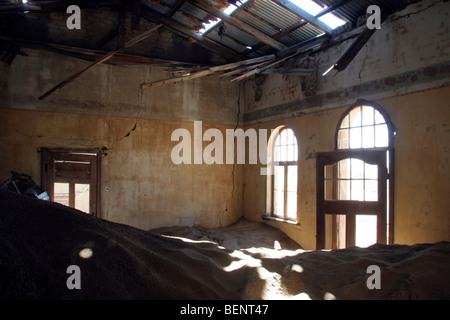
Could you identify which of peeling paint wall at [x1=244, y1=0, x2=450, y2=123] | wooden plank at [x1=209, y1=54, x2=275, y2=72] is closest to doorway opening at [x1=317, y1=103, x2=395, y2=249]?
peeling paint wall at [x1=244, y1=0, x2=450, y2=123]

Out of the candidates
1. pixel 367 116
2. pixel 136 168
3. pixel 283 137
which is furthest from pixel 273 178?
pixel 136 168

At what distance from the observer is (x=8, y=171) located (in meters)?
6.98

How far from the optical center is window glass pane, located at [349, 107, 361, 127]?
599 cm

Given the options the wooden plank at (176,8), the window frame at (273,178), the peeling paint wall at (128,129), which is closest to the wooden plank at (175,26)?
the wooden plank at (176,8)

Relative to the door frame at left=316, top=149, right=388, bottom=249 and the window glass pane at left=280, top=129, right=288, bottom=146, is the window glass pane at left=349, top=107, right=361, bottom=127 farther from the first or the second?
the window glass pane at left=280, top=129, right=288, bottom=146

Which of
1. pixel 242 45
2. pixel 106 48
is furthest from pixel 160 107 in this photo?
pixel 242 45

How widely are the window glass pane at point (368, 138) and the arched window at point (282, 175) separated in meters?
2.05

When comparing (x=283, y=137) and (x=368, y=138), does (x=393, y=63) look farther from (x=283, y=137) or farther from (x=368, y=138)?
(x=283, y=137)

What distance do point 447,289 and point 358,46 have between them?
12.5ft

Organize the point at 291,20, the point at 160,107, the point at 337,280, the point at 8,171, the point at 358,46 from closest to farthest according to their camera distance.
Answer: the point at 337,280 → the point at 358,46 → the point at 291,20 → the point at 8,171 → the point at 160,107

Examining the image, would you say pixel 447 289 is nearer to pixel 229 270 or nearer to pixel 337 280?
pixel 337 280

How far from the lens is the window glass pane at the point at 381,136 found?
5523 millimetres

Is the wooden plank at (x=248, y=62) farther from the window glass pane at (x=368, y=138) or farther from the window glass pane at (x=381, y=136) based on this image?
the window glass pane at (x=381, y=136)
